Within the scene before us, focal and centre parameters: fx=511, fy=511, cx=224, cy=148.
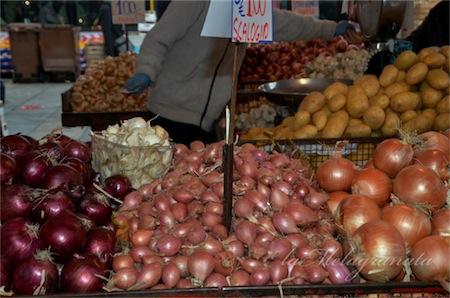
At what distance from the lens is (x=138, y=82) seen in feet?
9.17

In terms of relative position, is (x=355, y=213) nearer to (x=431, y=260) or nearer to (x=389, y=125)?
(x=431, y=260)

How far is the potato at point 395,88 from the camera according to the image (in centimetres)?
264

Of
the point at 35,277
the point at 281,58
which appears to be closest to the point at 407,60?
the point at 281,58

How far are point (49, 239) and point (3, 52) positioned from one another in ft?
36.6

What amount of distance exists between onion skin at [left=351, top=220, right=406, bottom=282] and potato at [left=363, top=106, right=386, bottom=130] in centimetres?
126

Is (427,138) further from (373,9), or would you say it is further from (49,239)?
(373,9)

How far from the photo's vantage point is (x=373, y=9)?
132 inches

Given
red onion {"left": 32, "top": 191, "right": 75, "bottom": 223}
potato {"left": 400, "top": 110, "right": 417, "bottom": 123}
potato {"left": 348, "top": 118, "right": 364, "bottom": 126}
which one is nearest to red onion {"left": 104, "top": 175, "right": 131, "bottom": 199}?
red onion {"left": 32, "top": 191, "right": 75, "bottom": 223}

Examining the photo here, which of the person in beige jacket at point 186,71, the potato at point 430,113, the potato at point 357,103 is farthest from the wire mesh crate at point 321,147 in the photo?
the person in beige jacket at point 186,71

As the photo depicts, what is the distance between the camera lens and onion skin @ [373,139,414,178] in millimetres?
1662

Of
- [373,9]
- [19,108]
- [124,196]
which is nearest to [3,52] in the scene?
[19,108]

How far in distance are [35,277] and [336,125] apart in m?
1.71

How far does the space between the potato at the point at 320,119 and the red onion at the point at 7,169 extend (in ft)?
5.00

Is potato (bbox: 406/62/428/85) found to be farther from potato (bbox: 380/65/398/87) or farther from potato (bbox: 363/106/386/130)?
potato (bbox: 363/106/386/130)
